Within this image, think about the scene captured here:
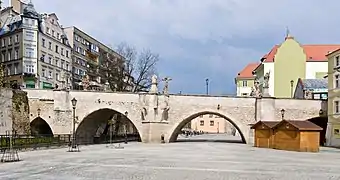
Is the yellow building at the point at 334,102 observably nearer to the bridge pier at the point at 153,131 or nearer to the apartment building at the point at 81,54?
the bridge pier at the point at 153,131

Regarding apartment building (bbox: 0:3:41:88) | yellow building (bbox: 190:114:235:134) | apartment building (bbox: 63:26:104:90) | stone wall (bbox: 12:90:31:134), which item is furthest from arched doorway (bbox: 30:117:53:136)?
yellow building (bbox: 190:114:235:134)

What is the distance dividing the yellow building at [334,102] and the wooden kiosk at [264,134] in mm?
6719

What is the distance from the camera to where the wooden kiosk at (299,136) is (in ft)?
105

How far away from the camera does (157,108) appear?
42.6 m

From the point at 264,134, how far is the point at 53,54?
39234 millimetres

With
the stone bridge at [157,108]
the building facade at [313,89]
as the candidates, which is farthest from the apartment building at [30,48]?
the building facade at [313,89]

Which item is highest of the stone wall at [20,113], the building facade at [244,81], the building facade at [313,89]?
the building facade at [244,81]

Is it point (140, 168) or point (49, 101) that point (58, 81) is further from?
point (140, 168)

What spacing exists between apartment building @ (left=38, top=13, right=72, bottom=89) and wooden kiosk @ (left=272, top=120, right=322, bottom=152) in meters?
34.1

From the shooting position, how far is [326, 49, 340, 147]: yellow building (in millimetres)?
40125

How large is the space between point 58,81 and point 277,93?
33202mm

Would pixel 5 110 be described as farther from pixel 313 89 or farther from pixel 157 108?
pixel 313 89

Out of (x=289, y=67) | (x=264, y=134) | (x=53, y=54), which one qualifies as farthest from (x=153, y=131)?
(x=53, y=54)

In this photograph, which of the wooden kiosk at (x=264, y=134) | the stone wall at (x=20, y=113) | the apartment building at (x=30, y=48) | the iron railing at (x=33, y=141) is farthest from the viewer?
the apartment building at (x=30, y=48)
